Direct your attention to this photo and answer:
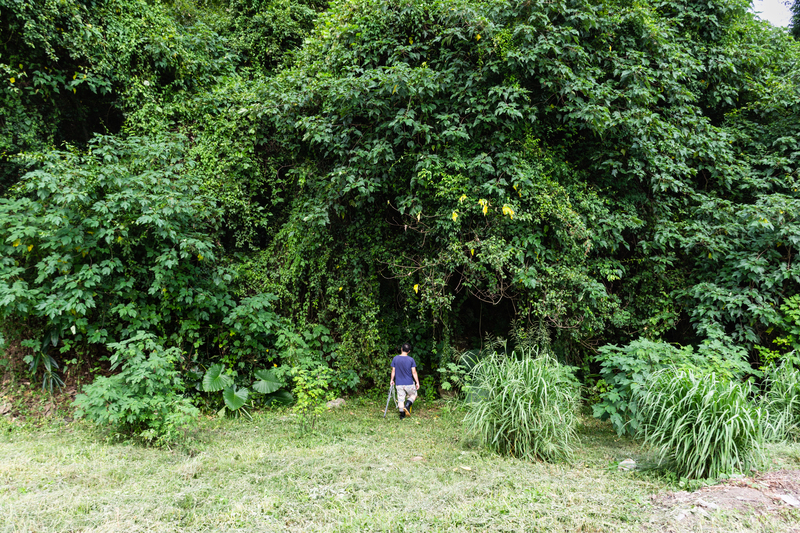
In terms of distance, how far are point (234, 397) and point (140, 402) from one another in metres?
1.78

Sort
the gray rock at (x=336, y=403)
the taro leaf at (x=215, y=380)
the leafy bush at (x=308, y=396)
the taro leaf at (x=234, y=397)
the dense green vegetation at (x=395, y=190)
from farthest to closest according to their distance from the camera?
the gray rock at (x=336, y=403) < the taro leaf at (x=215, y=380) < the taro leaf at (x=234, y=397) < the dense green vegetation at (x=395, y=190) < the leafy bush at (x=308, y=396)

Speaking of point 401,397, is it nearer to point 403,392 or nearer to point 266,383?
point 403,392

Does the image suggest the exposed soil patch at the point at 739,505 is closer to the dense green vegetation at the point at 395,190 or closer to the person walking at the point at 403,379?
the dense green vegetation at the point at 395,190

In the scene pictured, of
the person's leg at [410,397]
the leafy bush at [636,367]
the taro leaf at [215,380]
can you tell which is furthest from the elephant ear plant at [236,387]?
the leafy bush at [636,367]

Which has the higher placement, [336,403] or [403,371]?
[403,371]

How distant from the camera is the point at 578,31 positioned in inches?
259

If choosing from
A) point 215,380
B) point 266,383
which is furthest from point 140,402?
point 266,383

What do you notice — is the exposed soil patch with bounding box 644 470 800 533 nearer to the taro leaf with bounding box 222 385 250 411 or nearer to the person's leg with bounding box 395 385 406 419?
the person's leg with bounding box 395 385 406 419

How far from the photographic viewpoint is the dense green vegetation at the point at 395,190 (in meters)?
6.21

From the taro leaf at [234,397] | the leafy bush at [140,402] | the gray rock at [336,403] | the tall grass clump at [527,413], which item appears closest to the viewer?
the tall grass clump at [527,413]

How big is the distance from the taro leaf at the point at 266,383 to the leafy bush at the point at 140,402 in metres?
1.71

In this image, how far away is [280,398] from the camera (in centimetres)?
721

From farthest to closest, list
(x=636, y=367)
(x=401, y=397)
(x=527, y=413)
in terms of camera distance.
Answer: (x=401, y=397), (x=636, y=367), (x=527, y=413)

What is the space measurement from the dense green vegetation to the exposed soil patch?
1621 mm
